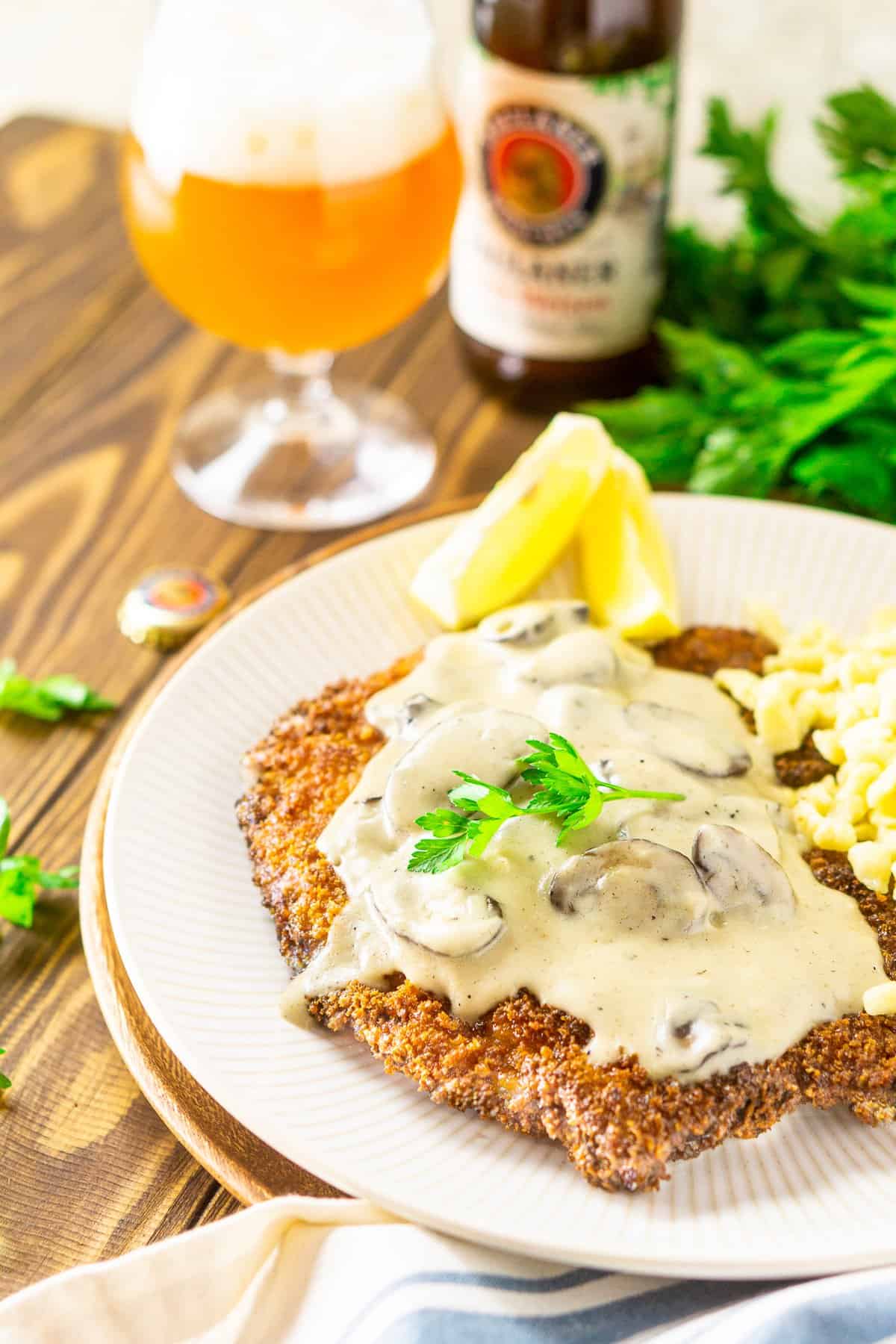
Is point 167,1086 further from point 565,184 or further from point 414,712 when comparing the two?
point 565,184

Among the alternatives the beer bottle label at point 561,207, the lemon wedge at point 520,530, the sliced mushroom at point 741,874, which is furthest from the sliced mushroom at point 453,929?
the beer bottle label at point 561,207

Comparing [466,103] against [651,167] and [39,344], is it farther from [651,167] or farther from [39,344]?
[39,344]

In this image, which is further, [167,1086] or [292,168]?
[292,168]

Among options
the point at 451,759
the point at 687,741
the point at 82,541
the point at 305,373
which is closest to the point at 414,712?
the point at 451,759

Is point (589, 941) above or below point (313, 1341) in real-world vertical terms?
above

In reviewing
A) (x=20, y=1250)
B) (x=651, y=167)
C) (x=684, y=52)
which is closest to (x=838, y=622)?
(x=651, y=167)

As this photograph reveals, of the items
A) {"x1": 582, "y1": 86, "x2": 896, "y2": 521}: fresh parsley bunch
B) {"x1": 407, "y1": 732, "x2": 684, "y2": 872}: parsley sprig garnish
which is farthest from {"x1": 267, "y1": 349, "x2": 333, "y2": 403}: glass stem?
{"x1": 407, "y1": 732, "x2": 684, "y2": 872}: parsley sprig garnish

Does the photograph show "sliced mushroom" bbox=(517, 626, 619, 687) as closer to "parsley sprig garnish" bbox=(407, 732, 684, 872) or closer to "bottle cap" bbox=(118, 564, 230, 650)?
"parsley sprig garnish" bbox=(407, 732, 684, 872)
